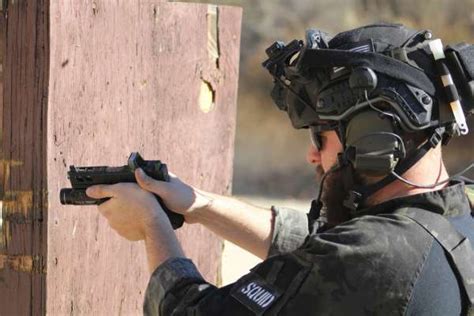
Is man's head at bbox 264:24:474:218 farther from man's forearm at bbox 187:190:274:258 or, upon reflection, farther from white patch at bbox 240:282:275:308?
man's forearm at bbox 187:190:274:258

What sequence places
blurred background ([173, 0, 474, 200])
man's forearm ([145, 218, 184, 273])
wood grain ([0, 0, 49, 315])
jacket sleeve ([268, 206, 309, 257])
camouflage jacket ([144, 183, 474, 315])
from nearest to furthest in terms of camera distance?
camouflage jacket ([144, 183, 474, 315]) → man's forearm ([145, 218, 184, 273]) → wood grain ([0, 0, 49, 315]) → jacket sleeve ([268, 206, 309, 257]) → blurred background ([173, 0, 474, 200])

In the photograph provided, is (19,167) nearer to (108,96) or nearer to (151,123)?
(108,96)

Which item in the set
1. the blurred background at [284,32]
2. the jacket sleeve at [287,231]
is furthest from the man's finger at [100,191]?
the blurred background at [284,32]

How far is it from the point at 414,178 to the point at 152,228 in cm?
72

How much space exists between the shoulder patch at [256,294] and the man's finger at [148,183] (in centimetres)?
48

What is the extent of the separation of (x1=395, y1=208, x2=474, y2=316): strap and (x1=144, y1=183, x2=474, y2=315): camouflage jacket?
0.01m

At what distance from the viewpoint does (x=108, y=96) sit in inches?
117

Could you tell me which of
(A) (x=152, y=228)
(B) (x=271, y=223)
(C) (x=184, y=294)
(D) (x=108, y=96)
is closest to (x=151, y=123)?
(D) (x=108, y=96)

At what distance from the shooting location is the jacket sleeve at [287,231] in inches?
113

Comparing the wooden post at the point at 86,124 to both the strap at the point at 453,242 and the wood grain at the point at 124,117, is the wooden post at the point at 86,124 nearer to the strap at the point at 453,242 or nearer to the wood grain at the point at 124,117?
the wood grain at the point at 124,117

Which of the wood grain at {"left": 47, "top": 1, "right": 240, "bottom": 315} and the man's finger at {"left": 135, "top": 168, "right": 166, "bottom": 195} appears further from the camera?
the wood grain at {"left": 47, "top": 1, "right": 240, "bottom": 315}

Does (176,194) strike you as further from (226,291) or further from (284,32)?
(284,32)

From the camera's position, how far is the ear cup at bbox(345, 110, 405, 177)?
212 cm

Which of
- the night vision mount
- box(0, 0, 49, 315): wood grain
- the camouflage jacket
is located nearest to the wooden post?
box(0, 0, 49, 315): wood grain
